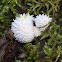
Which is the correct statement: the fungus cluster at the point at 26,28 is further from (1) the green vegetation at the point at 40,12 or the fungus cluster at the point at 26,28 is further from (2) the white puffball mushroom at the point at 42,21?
(1) the green vegetation at the point at 40,12

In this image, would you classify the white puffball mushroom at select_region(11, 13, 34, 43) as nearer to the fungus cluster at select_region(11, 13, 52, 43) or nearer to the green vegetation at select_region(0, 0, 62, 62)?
the fungus cluster at select_region(11, 13, 52, 43)

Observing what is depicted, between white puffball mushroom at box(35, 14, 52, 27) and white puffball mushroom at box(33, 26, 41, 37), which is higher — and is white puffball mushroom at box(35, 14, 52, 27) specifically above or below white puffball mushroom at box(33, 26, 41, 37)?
above

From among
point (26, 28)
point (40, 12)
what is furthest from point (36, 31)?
point (40, 12)

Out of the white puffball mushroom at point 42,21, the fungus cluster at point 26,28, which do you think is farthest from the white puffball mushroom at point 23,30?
the white puffball mushroom at point 42,21

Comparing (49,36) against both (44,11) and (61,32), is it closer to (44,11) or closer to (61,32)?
(61,32)

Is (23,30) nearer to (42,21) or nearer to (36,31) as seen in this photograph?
(36,31)

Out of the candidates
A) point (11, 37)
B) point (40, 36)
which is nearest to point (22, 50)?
point (11, 37)

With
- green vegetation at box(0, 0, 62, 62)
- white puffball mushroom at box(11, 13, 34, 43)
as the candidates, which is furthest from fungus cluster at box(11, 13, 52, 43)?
green vegetation at box(0, 0, 62, 62)

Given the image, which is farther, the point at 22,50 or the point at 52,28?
the point at 52,28
